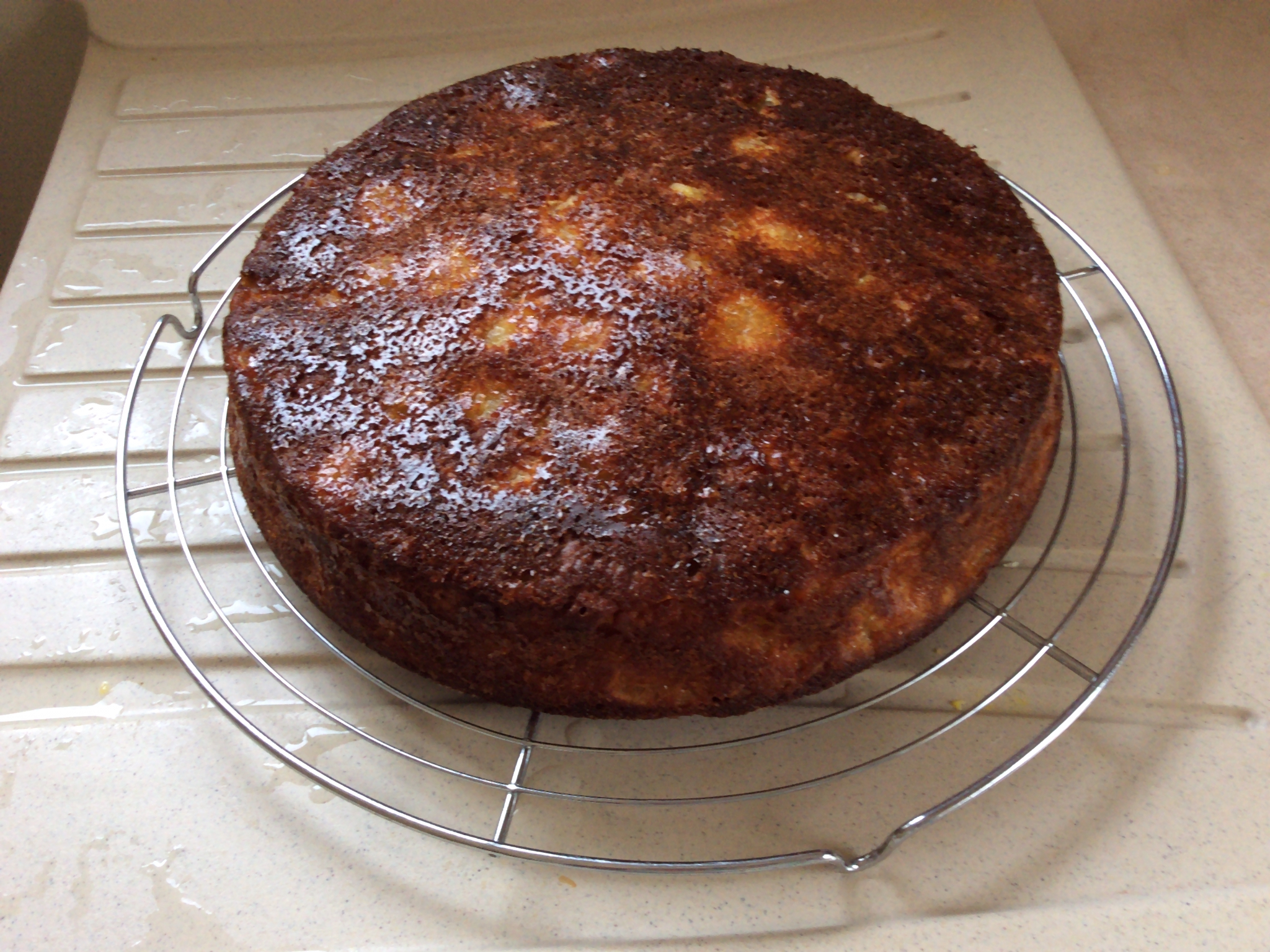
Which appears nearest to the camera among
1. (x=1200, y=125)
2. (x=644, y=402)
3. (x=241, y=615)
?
(x=644, y=402)

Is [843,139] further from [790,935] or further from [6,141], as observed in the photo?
[6,141]

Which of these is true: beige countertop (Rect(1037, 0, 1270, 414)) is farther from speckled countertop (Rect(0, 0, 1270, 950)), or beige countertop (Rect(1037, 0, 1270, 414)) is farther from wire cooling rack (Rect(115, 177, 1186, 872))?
wire cooling rack (Rect(115, 177, 1186, 872))

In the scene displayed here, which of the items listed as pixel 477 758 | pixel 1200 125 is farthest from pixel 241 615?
pixel 1200 125

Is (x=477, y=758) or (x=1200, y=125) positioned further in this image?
(x=1200, y=125)

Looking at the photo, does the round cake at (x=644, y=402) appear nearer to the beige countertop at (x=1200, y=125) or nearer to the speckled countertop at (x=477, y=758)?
the speckled countertop at (x=477, y=758)

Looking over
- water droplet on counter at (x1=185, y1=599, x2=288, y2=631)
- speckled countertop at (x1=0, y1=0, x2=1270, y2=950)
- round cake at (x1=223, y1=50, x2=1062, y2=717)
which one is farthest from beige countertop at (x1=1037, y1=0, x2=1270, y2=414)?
water droplet on counter at (x1=185, y1=599, x2=288, y2=631)

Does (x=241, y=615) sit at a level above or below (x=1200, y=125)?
below

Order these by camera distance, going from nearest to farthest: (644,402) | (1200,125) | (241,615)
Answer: (644,402), (241,615), (1200,125)

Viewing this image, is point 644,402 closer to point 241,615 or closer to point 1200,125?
point 241,615
